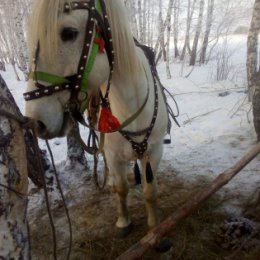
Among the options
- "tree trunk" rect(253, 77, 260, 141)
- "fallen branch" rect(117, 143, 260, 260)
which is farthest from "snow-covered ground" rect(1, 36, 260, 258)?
"fallen branch" rect(117, 143, 260, 260)

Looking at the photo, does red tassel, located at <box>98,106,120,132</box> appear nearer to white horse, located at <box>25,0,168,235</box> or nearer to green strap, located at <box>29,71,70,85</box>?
white horse, located at <box>25,0,168,235</box>

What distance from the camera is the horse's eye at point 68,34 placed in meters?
1.52

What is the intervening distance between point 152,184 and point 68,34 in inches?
64.4

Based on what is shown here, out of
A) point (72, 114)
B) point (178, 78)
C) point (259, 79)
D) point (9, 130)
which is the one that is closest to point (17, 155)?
point (9, 130)

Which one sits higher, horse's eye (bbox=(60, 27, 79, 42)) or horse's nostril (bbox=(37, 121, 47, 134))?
horse's eye (bbox=(60, 27, 79, 42))

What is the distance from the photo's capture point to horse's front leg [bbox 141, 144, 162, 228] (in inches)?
103

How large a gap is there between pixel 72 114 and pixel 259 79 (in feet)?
10.9

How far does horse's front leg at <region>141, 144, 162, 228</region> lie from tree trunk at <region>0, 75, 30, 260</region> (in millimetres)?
1311

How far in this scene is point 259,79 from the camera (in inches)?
165

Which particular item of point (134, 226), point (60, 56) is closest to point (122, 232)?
point (134, 226)

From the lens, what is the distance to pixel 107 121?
6.88ft

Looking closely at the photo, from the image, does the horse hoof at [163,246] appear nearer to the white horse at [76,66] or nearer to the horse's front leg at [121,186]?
the horse's front leg at [121,186]

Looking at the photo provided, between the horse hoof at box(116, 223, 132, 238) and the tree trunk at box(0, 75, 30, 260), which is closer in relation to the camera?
the tree trunk at box(0, 75, 30, 260)

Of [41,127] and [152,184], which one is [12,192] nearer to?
[41,127]
